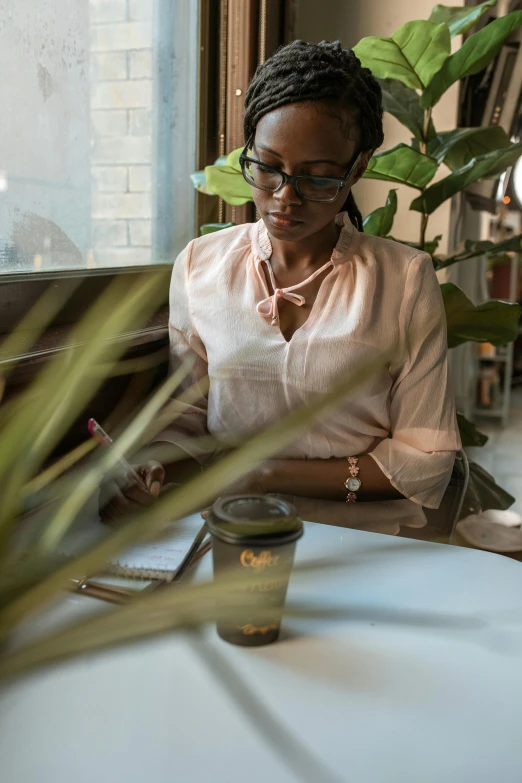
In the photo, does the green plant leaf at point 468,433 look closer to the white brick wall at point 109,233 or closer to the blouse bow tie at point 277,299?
the blouse bow tie at point 277,299

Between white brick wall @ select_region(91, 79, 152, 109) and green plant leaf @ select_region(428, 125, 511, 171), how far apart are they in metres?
0.73

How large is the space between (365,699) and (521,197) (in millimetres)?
3897

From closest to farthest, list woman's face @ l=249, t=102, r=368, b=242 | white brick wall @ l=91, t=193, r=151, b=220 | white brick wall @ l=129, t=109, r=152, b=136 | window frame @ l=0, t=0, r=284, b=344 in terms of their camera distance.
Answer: woman's face @ l=249, t=102, r=368, b=242 → white brick wall @ l=91, t=193, r=151, b=220 → white brick wall @ l=129, t=109, r=152, b=136 → window frame @ l=0, t=0, r=284, b=344

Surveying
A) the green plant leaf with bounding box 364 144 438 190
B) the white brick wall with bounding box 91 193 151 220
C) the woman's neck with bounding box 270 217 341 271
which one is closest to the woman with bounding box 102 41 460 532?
the woman's neck with bounding box 270 217 341 271

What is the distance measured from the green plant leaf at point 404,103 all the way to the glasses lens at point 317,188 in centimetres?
80

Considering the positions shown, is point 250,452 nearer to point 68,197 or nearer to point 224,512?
point 224,512

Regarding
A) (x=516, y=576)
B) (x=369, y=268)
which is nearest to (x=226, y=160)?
(x=369, y=268)

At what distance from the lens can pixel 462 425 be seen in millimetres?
1943

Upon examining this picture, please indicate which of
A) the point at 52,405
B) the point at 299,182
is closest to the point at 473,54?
the point at 299,182

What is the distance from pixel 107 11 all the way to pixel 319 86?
667 mm

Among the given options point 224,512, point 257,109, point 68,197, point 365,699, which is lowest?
point 365,699

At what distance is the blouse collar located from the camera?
1359mm

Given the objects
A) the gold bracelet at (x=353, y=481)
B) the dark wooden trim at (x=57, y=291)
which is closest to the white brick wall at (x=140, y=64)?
the dark wooden trim at (x=57, y=291)

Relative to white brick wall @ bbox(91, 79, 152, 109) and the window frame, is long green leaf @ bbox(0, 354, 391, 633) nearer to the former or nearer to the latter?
white brick wall @ bbox(91, 79, 152, 109)
